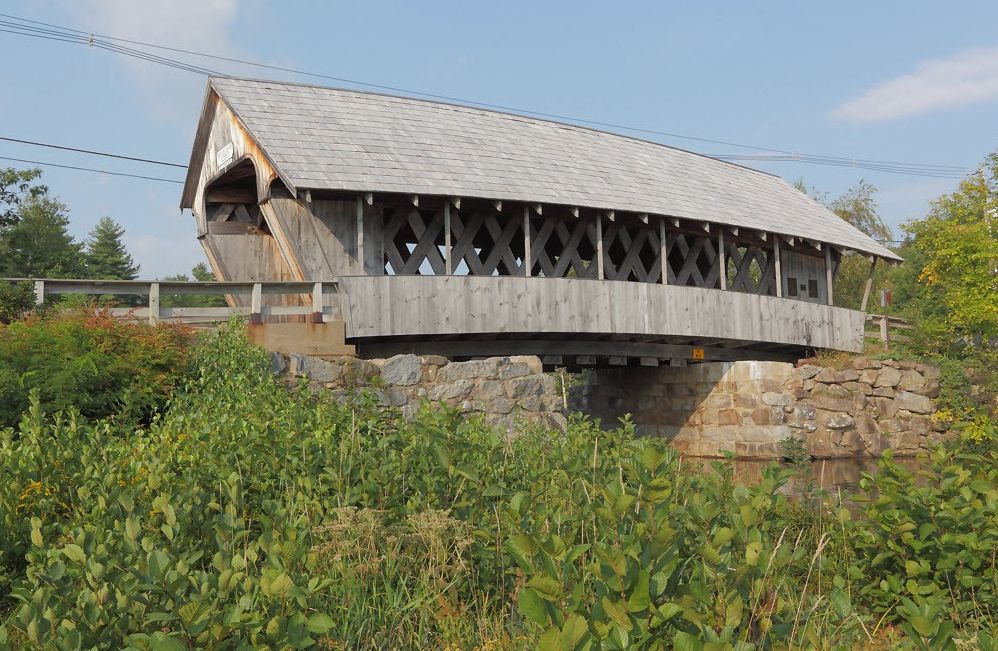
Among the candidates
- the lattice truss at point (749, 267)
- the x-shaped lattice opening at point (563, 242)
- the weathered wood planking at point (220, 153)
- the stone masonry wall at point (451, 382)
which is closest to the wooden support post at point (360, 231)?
the weathered wood planking at point (220, 153)

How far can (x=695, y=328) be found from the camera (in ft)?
54.9

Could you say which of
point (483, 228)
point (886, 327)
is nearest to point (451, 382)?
point (483, 228)

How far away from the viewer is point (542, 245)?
15930 mm

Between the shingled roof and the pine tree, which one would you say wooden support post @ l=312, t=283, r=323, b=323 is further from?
the pine tree

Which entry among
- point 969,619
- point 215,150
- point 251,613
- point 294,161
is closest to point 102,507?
point 251,613

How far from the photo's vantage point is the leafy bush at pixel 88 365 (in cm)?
782

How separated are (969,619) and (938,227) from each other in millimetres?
19286

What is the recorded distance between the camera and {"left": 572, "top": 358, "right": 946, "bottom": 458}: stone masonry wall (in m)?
16.4

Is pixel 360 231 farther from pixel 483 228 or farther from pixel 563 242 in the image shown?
pixel 483 228

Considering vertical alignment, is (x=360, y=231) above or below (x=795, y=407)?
above

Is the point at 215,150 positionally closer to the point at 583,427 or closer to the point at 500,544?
the point at 583,427

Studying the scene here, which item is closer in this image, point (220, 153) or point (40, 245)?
point (220, 153)

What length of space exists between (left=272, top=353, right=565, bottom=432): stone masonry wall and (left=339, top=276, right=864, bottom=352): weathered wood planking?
85.9 inches

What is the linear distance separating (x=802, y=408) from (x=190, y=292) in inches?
428
